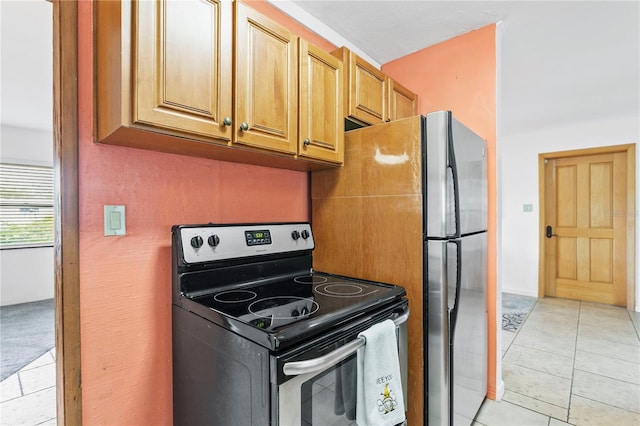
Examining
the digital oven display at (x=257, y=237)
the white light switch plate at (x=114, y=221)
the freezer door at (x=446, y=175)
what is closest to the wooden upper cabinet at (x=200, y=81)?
the white light switch plate at (x=114, y=221)

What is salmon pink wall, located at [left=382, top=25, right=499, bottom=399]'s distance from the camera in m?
2.08

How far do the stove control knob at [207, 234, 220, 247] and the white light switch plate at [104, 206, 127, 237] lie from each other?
31 centimetres

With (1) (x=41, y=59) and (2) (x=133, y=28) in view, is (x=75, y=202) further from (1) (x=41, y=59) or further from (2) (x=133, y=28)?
(1) (x=41, y=59)

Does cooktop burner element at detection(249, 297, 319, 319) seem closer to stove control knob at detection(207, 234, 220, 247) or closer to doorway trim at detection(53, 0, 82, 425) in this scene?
stove control knob at detection(207, 234, 220, 247)

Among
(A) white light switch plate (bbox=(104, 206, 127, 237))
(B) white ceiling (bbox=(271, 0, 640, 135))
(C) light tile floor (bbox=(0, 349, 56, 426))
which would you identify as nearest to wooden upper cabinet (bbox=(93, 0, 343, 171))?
(A) white light switch plate (bbox=(104, 206, 127, 237))

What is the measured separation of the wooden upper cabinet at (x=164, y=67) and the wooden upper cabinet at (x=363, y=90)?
781mm

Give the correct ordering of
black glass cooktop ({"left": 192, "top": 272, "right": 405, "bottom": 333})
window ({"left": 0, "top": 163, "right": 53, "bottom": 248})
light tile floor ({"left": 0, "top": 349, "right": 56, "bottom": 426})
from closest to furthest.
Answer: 1. black glass cooktop ({"left": 192, "top": 272, "right": 405, "bottom": 333})
2. light tile floor ({"left": 0, "top": 349, "right": 56, "bottom": 426})
3. window ({"left": 0, "top": 163, "right": 53, "bottom": 248})

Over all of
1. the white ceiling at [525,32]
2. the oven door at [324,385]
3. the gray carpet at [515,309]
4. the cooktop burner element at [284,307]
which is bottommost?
the gray carpet at [515,309]

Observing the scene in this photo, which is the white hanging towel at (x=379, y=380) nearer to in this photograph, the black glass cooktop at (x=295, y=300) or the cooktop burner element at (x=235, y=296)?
the black glass cooktop at (x=295, y=300)

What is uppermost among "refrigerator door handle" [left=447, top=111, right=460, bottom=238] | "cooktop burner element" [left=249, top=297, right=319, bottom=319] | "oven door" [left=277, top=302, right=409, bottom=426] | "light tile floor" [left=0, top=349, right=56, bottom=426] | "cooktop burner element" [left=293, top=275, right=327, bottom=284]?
"refrigerator door handle" [left=447, top=111, right=460, bottom=238]

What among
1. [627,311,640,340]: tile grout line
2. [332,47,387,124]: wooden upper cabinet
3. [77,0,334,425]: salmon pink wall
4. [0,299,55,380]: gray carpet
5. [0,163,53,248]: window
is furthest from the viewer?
[0,163,53,248]: window

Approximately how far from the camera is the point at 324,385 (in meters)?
1.04

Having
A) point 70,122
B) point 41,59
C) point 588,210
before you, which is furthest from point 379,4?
point 588,210

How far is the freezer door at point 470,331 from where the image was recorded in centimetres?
155
